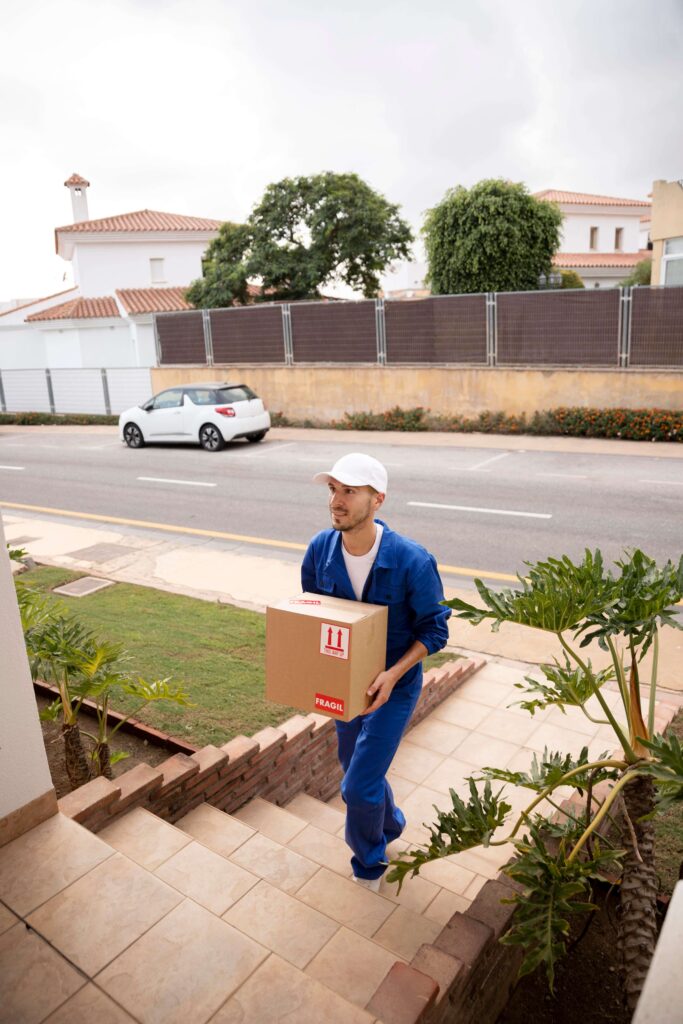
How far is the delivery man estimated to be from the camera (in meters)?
3.23

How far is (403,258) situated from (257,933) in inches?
1161

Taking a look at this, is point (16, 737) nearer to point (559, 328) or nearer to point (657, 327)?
point (657, 327)

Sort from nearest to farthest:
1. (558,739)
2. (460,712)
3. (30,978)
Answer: (30,978)
(558,739)
(460,712)

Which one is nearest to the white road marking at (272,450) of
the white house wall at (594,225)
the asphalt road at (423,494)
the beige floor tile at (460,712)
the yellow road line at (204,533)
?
the asphalt road at (423,494)

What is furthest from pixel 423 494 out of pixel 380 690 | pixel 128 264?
pixel 128 264

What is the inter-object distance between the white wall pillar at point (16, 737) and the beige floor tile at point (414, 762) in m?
2.09

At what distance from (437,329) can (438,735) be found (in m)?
15.7

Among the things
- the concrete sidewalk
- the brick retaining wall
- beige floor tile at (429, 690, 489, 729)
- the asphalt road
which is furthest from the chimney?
the brick retaining wall

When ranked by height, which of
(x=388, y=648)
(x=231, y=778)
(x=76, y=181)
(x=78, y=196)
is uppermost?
(x=76, y=181)

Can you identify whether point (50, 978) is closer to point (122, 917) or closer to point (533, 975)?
point (122, 917)

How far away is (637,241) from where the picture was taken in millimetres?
52625

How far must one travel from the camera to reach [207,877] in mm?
3025

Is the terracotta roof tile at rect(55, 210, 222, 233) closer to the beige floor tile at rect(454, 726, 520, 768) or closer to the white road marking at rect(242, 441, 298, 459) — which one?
the white road marking at rect(242, 441, 298, 459)

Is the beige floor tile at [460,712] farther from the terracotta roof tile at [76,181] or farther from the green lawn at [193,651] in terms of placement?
the terracotta roof tile at [76,181]
